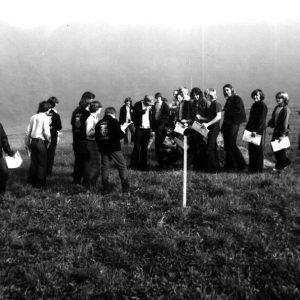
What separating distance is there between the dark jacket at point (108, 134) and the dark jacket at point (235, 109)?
3.56 meters

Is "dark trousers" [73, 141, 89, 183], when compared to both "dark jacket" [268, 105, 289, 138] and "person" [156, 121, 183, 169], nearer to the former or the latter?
"person" [156, 121, 183, 169]

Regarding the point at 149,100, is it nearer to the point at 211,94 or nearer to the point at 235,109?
the point at 211,94

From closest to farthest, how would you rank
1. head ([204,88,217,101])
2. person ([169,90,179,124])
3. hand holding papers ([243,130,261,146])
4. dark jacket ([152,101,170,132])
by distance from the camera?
hand holding papers ([243,130,261,146]) → head ([204,88,217,101]) → dark jacket ([152,101,170,132]) → person ([169,90,179,124])

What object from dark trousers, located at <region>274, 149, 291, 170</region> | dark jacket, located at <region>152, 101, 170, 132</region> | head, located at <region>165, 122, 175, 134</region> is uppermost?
dark jacket, located at <region>152, 101, 170, 132</region>

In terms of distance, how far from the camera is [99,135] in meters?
9.11

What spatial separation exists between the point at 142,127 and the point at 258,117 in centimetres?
355

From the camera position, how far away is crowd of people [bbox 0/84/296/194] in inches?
365

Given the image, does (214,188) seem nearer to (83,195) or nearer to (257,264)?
(83,195)

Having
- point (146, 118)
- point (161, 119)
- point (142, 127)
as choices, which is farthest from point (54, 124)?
point (161, 119)

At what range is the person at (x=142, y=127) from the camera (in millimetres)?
11852

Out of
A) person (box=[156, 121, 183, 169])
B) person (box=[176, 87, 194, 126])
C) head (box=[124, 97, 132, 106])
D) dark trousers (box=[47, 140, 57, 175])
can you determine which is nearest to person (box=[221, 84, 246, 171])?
person (box=[176, 87, 194, 126])

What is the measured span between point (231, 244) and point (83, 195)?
4.00 metres

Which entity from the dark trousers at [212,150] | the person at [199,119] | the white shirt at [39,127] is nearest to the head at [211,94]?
the person at [199,119]

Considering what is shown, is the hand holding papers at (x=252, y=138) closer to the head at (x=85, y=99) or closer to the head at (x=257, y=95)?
the head at (x=257, y=95)
